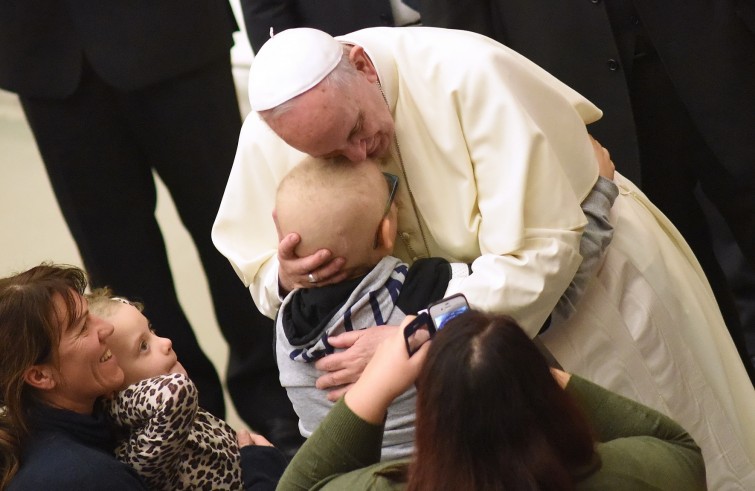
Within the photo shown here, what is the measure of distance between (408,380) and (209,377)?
2.60 meters

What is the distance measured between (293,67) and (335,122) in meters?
0.15

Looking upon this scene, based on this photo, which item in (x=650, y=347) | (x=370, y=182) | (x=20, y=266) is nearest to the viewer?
(x=370, y=182)

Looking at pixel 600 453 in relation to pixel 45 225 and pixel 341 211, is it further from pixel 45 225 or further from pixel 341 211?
pixel 45 225

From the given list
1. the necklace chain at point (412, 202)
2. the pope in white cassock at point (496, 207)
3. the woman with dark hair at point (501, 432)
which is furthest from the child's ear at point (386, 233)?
the woman with dark hair at point (501, 432)

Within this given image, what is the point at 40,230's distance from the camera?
4836 mm

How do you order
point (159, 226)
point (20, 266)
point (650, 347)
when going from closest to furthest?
point (650, 347), point (159, 226), point (20, 266)

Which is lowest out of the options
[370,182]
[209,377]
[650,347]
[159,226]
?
[209,377]

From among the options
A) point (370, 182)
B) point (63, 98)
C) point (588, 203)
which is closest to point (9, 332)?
point (370, 182)

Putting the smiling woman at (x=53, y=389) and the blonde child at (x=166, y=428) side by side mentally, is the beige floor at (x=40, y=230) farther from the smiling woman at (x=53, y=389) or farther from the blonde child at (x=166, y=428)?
the smiling woman at (x=53, y=389)

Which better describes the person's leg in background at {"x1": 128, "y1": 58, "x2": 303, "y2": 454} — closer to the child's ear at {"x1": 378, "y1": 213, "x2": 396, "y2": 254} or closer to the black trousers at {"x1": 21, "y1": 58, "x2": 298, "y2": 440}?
the black trousers at {"x1": 21, "y1": 58, "x2": 298, "y2": 440}

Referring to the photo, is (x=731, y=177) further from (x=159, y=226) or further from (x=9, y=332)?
(x=9, y=332)

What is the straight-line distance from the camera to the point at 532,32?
11.9 feet

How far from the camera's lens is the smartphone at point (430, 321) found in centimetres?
175

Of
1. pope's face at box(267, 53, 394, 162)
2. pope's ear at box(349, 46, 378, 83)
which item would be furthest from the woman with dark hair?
pope's ear at box(349, 46, 378, 83)
